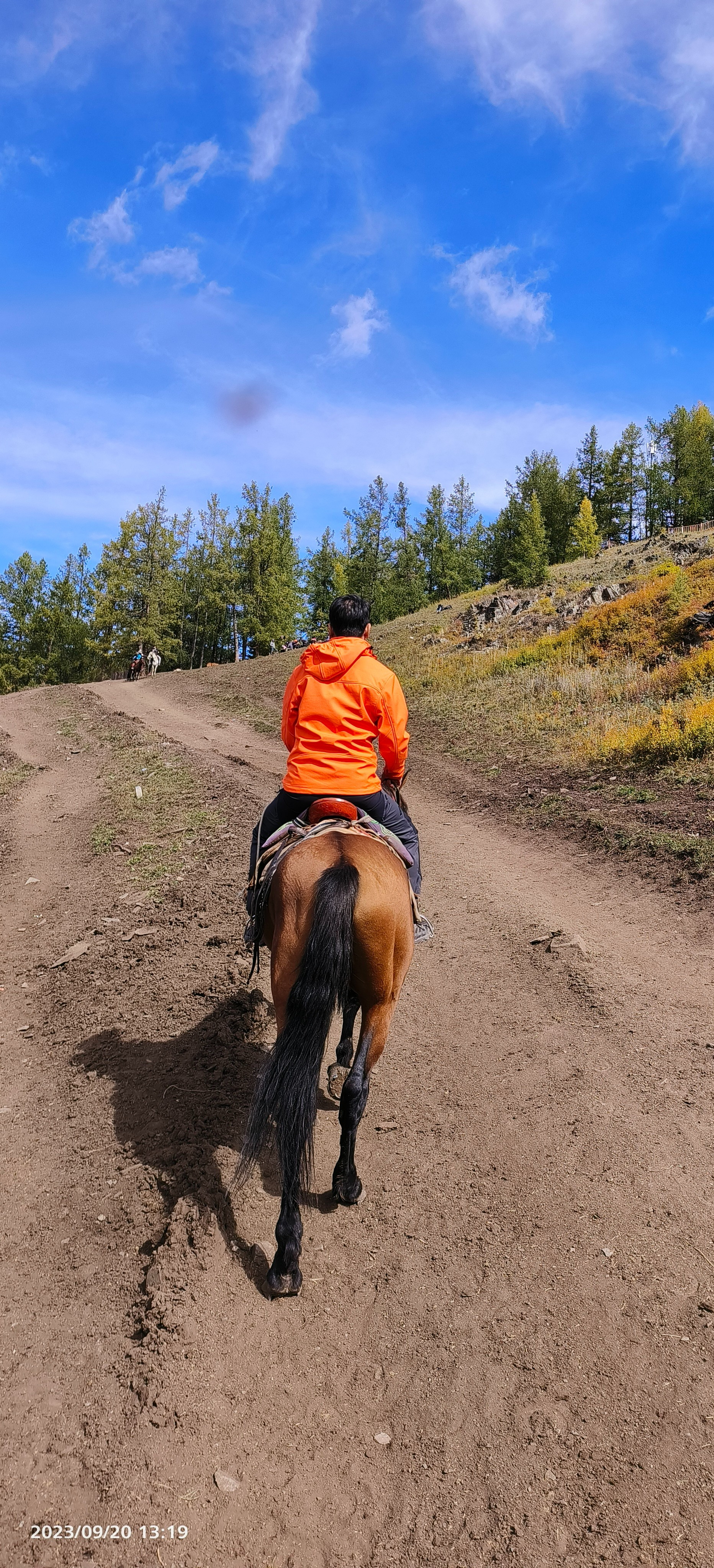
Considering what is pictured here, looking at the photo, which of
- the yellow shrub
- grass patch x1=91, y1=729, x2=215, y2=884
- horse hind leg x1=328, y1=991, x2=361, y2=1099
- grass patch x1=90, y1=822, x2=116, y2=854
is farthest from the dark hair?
the yellow shrub

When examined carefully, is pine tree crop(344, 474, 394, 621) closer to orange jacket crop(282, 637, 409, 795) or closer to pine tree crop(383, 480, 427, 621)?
pine tree crop(383, 480, 427, 621)

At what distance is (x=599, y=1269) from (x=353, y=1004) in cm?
192

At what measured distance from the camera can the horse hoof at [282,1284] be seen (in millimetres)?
3291

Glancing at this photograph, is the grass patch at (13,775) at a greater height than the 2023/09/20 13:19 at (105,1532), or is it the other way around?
the grass patch at (13,775)

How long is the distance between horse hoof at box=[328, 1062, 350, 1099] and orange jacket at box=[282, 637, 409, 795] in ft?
6.80

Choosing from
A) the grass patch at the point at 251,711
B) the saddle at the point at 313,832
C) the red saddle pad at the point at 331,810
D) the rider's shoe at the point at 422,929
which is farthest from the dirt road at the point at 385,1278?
the grass patch at the point at 251,711

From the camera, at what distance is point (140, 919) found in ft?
24.0

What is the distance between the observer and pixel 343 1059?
16.8ft

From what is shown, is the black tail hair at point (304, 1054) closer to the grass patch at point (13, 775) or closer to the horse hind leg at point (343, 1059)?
the horse hind leg at point (343, 1059)

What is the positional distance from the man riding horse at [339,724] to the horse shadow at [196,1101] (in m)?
1.15

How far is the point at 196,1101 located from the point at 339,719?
8.51 ft

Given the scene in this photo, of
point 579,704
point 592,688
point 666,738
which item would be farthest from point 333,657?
point 592,688

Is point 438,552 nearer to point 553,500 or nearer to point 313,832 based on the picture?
point 553,500

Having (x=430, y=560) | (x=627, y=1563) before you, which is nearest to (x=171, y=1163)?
(x=627, y=1563)
